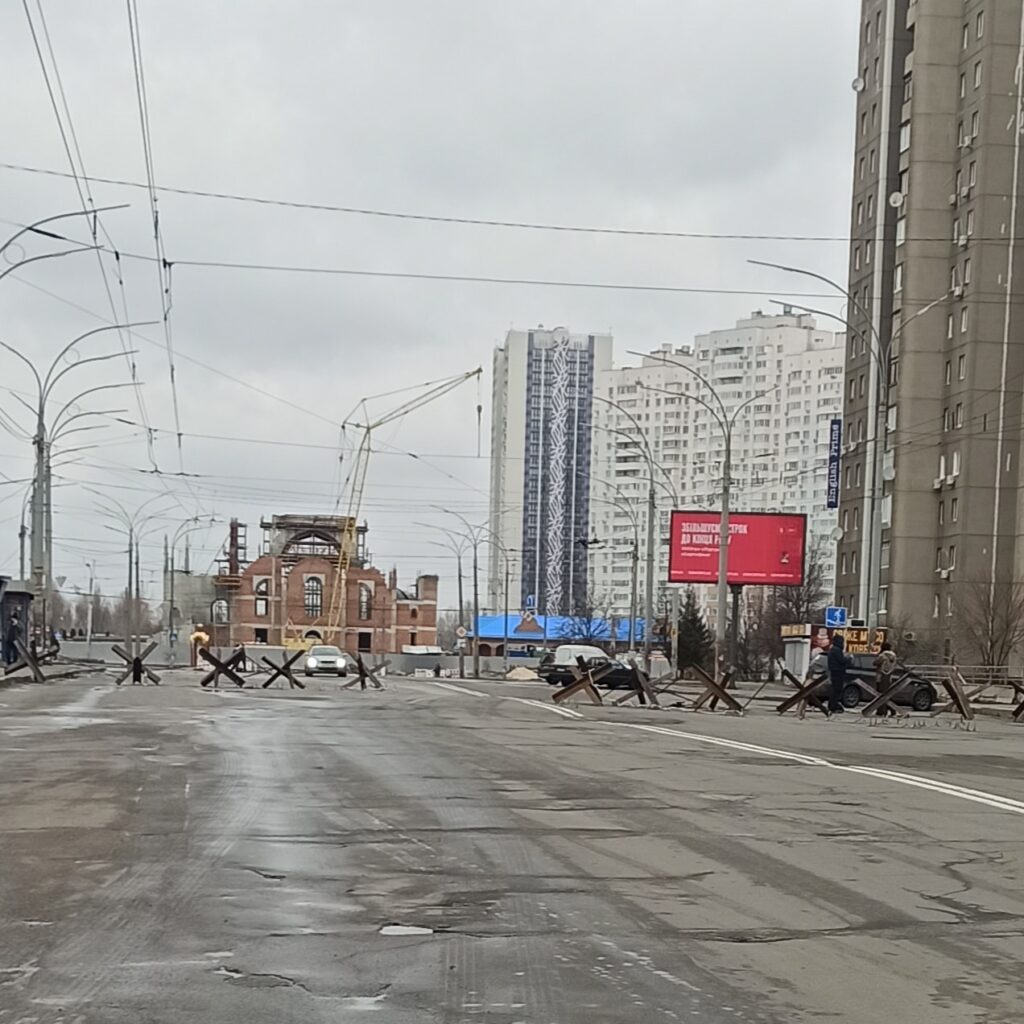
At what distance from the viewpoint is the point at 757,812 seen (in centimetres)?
1228

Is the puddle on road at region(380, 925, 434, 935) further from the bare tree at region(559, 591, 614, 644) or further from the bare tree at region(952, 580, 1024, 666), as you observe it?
the bare tree at region(559, 591, 614, 644)

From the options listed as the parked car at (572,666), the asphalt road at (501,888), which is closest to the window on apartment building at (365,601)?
the parked car at (572,666)

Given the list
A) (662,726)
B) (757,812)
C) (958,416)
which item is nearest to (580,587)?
(958,416)

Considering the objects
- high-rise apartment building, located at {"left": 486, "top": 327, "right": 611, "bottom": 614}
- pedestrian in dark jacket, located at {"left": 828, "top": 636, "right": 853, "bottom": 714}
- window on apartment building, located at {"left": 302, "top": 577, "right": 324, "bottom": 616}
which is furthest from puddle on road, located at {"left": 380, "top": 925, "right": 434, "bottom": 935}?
high-rise apartment building, located at {"left": 486, "top": 327, "right": 611, "bottom": 614}

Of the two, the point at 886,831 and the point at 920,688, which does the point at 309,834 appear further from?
the point at 920,688

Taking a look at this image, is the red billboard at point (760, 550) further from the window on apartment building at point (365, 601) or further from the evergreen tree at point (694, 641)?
the window on apartment building at point (365, 601)

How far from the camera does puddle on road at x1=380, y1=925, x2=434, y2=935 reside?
24.1ft

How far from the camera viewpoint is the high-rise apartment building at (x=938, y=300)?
7475 centimetres

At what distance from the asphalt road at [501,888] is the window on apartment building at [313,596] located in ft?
346

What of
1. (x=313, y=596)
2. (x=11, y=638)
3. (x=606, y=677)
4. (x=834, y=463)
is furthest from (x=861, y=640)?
(x=313, y=596)

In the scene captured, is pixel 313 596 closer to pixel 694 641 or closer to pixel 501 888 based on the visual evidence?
pixel 694 641

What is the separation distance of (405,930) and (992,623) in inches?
2200

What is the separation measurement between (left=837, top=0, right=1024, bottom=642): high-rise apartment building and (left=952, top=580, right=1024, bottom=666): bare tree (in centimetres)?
380

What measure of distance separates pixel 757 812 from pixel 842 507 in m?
75.1
